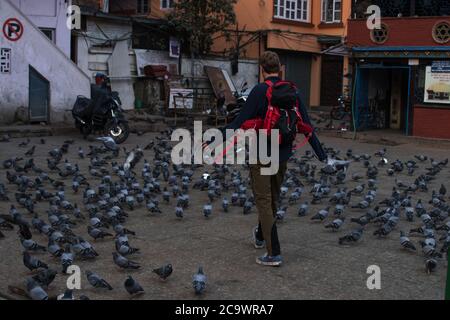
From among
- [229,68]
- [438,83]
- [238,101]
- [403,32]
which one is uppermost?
[403,32]

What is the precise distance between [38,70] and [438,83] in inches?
407

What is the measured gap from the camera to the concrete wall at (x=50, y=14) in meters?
18.0

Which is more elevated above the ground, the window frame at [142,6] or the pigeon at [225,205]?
the window frame at [142,6]

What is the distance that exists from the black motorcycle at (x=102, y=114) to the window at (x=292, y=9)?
40.0 feet

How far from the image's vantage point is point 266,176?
6.02 meters

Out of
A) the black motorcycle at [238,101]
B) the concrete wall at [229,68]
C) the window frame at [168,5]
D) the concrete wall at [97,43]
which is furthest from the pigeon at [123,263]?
the window frame at [168,5]

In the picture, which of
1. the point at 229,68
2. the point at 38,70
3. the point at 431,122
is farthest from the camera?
the point at 229,68

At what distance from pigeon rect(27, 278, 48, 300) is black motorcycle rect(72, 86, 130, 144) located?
34.9 feet

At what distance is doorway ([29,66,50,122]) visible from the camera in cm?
1712

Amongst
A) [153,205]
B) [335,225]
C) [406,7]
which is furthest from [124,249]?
[406,7]

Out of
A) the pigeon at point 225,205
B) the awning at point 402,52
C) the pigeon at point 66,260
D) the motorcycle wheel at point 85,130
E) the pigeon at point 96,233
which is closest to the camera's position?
the pigeon at point 66,260

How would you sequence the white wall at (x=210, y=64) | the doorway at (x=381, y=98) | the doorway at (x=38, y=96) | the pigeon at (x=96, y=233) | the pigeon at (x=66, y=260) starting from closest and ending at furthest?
the pigeon at (x=66, y=260)
the pigeon at (x=96, y=233)
the doorway at (x=38, y=96)
the doorway at (x=381, y=98)
the white wall at (x=210, y=64)

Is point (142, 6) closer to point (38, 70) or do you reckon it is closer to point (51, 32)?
point (51, 32)

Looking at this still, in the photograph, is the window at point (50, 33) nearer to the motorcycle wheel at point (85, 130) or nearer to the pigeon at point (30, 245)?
the motorcycle wheel at point (85, 130)
